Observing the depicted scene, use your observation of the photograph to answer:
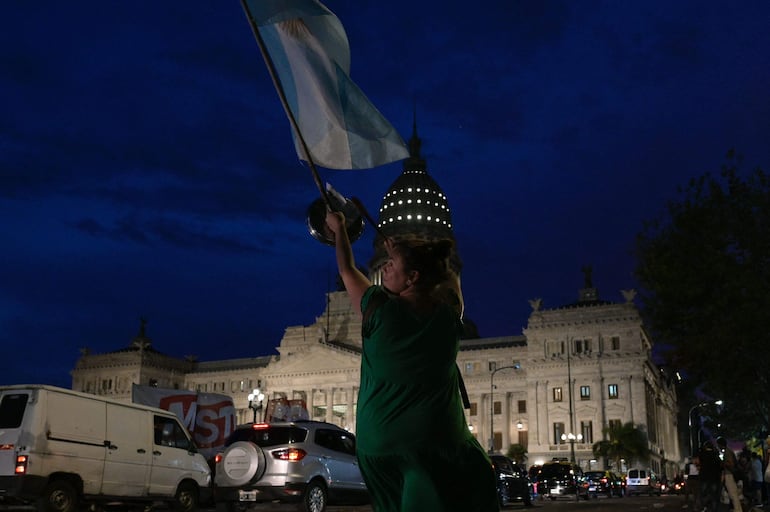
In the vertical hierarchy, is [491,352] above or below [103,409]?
above

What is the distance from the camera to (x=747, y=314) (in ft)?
79.0

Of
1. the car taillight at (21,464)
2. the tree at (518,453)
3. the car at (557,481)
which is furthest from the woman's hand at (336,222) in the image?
the tree at (518,453)

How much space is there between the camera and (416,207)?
5281 inches

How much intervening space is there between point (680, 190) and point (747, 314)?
5032mm

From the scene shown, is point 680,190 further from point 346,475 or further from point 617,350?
point 617,350

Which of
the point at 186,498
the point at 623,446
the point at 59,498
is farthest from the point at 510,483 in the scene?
the point at 623,446

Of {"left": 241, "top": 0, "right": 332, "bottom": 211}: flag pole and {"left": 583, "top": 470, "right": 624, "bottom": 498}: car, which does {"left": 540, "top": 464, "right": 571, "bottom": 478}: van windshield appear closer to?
{"left": 583, "top": 470, "right": 624, "bottom": 498}: car

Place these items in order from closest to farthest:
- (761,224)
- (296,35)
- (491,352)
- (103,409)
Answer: (296,35) → (103,409) → (761,224) → (491,352)

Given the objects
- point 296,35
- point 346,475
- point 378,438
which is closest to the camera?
point 378,438

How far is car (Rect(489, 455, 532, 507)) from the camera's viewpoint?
2719cm

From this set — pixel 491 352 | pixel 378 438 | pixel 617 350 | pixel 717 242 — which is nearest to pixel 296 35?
pixel 378 438

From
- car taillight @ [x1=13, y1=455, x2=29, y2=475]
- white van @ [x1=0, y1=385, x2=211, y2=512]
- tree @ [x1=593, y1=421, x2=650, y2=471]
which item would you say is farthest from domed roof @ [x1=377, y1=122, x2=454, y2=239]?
car taillight @ [x1=13, y1=455, x2=29, y2=475]

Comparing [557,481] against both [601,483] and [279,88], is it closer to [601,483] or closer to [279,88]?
[601,483]

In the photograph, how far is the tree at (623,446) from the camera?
8031 cm
